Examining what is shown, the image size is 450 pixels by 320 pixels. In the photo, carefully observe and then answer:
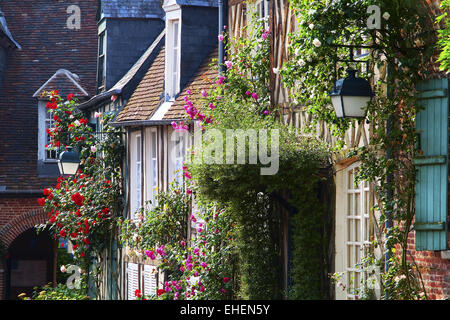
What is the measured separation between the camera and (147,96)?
16438 mm

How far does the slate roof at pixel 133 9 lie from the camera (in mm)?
19609

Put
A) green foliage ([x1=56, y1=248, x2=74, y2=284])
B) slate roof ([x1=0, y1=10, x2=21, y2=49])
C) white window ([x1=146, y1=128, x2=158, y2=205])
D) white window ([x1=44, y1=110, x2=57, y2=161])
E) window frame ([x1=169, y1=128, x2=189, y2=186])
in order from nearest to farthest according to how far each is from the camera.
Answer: window frame ([x1=169, y1=128, x2=189, y2=186]) < white window ([x1=146, y1=128, x2=158, y2=205]) < white window ([x1=44, y1=110, x2=57, y2=161]) < slate roof ([x1=0, y1=10, x2=21, y2=49]) < green foliage ([x1=56, y1=248, x2=74, y2=284])

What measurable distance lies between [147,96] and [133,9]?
3962 mm

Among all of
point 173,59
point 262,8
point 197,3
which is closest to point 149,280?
point 173,59

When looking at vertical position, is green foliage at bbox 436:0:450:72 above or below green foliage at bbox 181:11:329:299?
above

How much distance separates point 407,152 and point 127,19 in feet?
40.3

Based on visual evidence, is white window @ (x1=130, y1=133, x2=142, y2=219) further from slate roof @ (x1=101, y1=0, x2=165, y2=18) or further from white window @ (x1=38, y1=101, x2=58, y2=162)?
white window @ (x1=38, y1=101, x2=58, y2=162)

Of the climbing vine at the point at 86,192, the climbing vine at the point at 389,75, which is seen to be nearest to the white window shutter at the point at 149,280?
the climbing vine at the point at 86,192

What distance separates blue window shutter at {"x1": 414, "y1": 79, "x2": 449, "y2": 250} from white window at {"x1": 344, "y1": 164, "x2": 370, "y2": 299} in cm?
114

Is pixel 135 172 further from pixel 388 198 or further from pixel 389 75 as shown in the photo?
pixel 389 75

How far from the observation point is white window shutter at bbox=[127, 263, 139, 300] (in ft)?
55.1

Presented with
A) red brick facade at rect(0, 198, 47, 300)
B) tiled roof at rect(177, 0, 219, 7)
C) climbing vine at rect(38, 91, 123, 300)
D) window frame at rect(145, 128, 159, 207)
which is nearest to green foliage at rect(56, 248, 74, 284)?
red brick facade at rect(0, 198, 47, 300)
